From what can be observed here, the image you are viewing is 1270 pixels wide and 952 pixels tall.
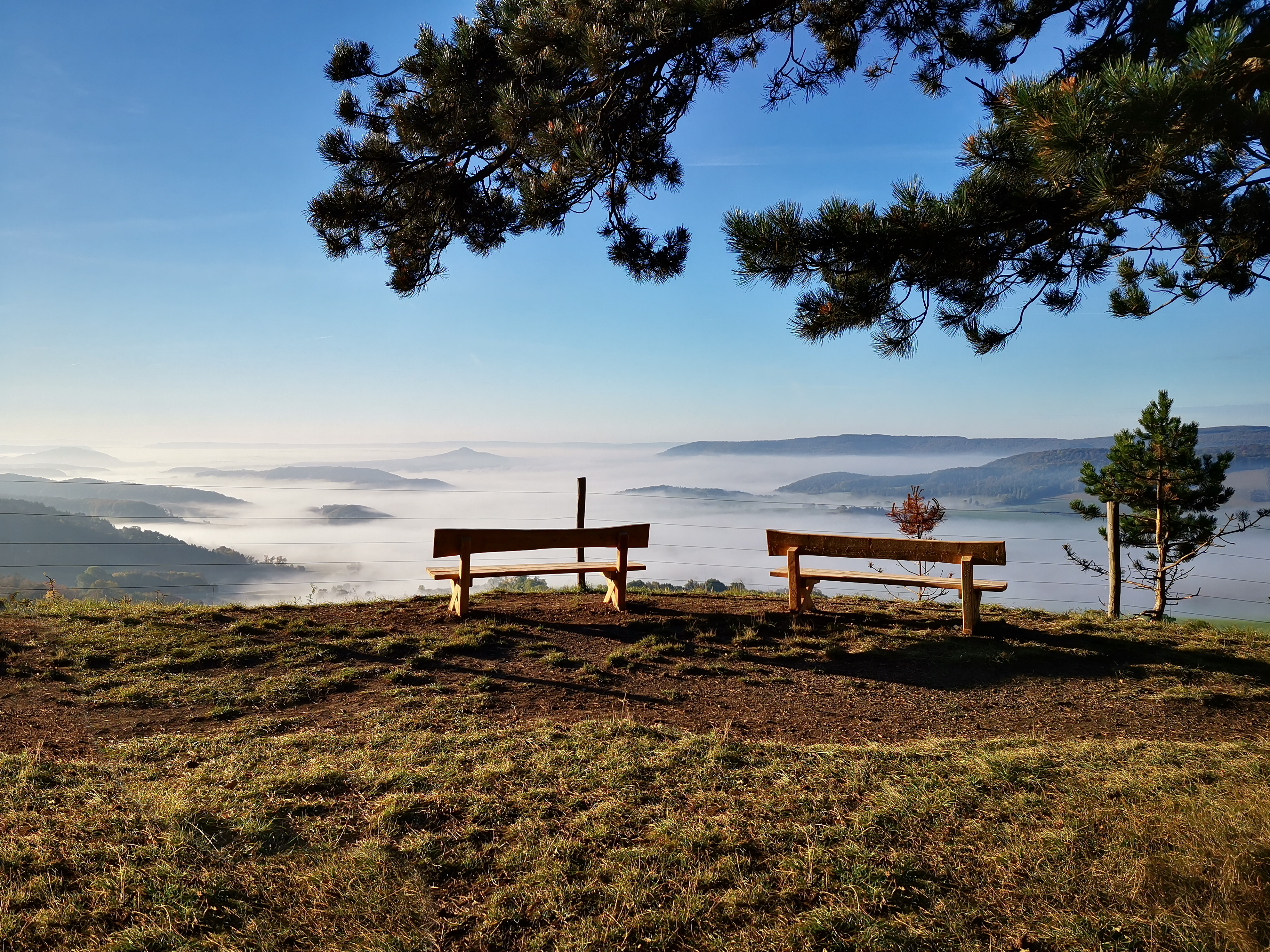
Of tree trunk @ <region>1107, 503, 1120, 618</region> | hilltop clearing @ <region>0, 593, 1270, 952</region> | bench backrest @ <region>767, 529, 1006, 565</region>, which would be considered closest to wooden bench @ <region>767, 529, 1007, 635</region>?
bench backrest @ <region>767, 529, 1006, 565</region>

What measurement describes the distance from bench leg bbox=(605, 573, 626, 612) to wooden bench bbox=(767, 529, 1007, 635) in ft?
5.20

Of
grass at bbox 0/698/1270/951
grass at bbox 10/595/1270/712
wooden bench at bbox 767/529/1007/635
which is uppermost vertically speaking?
wooden bench at bbox 767/529/1007/635

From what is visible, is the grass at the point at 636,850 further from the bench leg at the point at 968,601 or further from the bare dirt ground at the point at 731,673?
the bench leg at the point at 968,601

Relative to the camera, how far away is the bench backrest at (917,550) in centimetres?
682

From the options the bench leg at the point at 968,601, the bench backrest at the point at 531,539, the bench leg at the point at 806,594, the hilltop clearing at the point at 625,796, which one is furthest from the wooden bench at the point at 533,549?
the bench leg at the point at 968,601

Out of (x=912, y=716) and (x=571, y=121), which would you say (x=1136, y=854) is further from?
(x=571, y=121)

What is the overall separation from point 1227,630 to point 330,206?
9.27m

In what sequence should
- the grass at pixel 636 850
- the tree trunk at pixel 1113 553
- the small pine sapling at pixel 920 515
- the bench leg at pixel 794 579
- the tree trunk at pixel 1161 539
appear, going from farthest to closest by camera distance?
the small pine sapling at pixel 920 515, the tree trunk at pixel 1161 539, the tree trunk at pixel 1113 553, the bench leg at pixel 794 579, the grass at pixel 636 850

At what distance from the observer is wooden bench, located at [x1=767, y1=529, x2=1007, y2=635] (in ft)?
22.4

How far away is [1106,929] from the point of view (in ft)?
7.91

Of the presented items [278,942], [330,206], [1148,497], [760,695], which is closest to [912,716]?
[760,695]

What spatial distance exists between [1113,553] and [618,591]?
5753 mm

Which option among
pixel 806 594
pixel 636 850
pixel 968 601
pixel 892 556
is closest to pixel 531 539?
pixel 806 594

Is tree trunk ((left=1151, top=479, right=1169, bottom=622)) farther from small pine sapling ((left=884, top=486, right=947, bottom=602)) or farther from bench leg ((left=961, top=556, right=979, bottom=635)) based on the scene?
bench leg ((left=961, top=556, right=979, bottom=635))
